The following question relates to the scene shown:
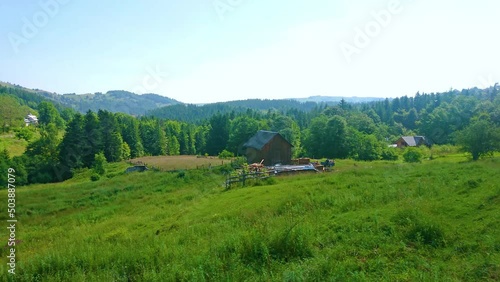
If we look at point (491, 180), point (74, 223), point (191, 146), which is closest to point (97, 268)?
point (74, 223)

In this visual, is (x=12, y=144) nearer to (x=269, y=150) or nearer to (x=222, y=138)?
(x=222, y=138)

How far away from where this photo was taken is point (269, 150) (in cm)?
4875

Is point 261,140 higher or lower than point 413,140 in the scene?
higher

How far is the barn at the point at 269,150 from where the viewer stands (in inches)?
1905

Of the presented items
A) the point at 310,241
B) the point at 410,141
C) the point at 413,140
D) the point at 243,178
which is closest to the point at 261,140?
the point at 243,178

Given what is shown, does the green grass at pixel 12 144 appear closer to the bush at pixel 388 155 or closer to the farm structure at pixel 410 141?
the bush at pixel 388 155

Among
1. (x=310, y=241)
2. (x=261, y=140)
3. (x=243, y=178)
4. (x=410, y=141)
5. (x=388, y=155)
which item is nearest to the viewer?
(x=310, y=241)

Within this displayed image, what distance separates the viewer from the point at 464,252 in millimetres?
8594

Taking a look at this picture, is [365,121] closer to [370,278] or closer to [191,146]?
[191,146]

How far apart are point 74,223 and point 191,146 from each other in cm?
8731

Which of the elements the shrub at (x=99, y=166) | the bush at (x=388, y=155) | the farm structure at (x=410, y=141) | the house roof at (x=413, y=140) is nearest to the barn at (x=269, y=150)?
the bush at (x=388, y=155)

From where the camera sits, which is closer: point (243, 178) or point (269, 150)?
point (243, 178)

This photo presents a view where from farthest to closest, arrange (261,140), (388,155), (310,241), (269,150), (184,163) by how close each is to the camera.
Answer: (388,155), (184,163), (261,140), (269,150), (310,241)

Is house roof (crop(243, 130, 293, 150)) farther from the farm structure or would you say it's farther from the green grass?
the green grass
